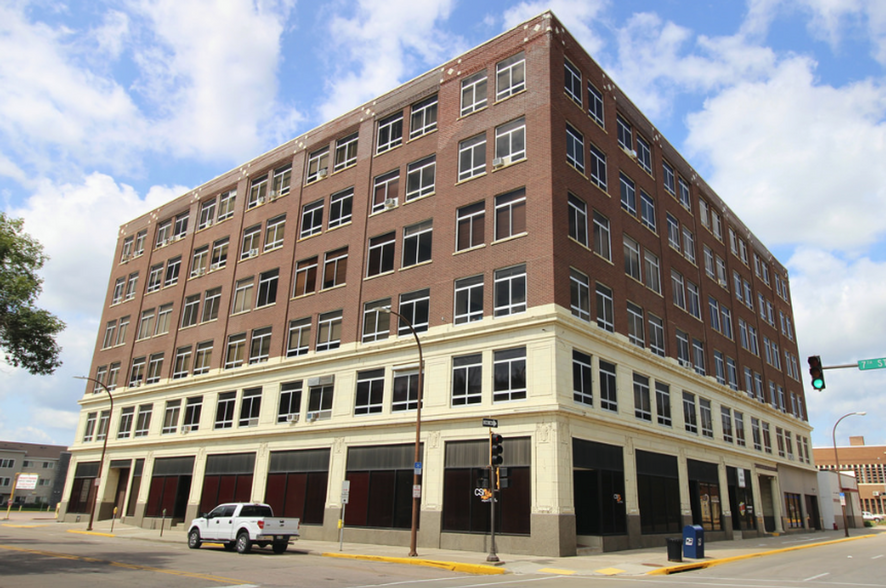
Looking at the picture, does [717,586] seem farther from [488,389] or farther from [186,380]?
[186,380]

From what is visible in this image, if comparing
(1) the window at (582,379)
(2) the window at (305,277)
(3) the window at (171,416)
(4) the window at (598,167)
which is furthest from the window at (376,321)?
(3) the window at (171,416)

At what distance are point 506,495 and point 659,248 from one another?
63.7ft

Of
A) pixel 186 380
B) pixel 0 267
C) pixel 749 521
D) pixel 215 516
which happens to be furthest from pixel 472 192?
pixel 749 521

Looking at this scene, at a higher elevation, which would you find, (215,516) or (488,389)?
(488,389)

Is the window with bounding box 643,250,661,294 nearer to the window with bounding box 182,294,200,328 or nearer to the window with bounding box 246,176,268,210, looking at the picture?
the window with bounding box 246,176,268,210

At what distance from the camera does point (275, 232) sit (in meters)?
41.0

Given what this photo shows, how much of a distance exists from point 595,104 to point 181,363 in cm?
3208

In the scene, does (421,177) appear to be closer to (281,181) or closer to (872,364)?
(281,181)

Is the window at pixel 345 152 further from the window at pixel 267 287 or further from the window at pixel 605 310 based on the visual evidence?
the window at pixel 605 310

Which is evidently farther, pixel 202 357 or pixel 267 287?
pixel 202 357

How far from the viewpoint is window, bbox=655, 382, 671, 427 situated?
108ft

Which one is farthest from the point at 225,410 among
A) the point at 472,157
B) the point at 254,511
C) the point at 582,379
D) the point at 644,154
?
the point at 644,154

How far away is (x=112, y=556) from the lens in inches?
830

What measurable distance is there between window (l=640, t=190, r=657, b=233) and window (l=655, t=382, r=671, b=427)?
9355 mm
